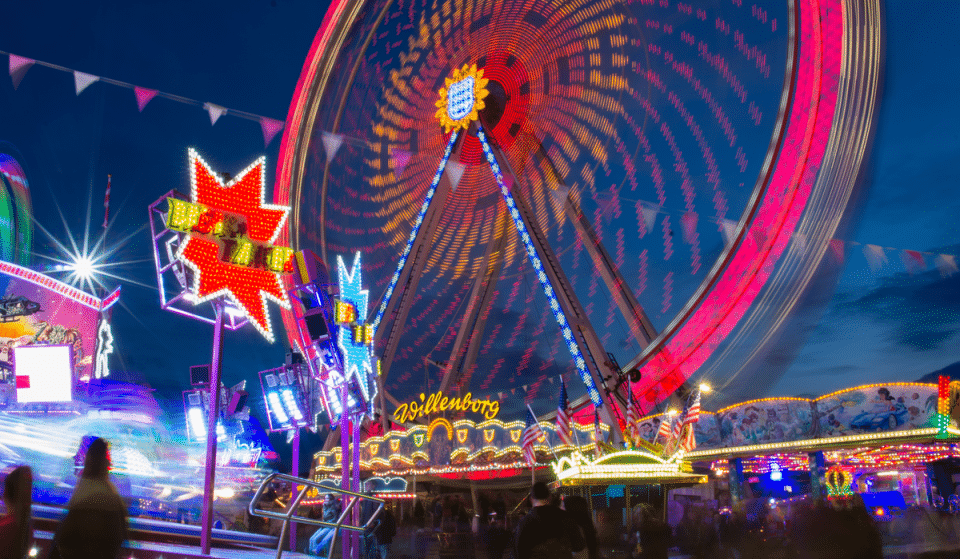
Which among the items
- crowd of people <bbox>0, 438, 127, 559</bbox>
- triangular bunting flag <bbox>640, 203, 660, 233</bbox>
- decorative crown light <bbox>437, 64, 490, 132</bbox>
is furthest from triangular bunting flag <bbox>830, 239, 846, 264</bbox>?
crowd of people <bbox>0, 438, 127, 559</bbox>

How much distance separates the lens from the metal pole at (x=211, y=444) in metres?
7.18

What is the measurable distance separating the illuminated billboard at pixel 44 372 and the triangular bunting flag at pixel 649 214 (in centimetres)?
1918

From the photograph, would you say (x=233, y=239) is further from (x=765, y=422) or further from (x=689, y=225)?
(x=765, y=422)

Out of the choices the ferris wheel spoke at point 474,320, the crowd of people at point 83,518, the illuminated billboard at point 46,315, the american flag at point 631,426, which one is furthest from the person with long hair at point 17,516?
the illuminated billboard at point 46,315

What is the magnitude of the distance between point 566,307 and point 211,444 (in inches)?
514

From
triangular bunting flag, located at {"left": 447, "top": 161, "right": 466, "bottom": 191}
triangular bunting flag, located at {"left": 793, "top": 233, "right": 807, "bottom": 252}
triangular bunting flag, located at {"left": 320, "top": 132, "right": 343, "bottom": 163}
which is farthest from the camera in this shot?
triangular bunting flag, located at {"left": 447, "top": 161, "right": 466, "bottom": 191}

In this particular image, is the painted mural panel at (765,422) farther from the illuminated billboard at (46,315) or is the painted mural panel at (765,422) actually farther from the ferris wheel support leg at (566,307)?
the illuminated billboard at (46,315)

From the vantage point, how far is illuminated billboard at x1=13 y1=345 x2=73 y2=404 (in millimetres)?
22172

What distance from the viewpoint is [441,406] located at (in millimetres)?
23891

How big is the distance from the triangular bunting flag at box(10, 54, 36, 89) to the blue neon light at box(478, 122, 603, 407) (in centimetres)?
1322

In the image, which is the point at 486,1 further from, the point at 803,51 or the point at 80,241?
the point at 80,241

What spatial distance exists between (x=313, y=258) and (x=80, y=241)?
118ft

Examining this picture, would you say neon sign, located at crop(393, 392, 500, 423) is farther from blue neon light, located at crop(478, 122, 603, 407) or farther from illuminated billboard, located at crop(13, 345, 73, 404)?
illuminated billboard, located at crop(13, 345, 73, 404)

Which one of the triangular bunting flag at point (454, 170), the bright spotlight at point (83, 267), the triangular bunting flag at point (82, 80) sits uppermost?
the bright spotlight at point (83, 267)
